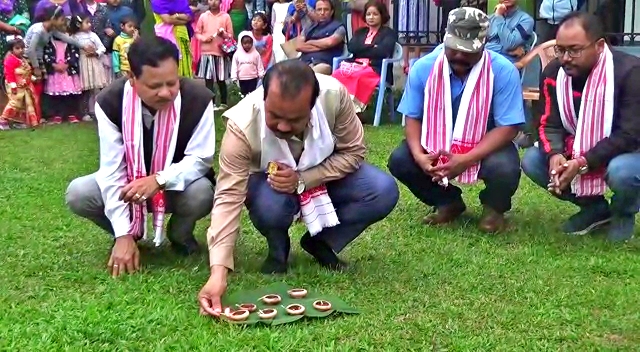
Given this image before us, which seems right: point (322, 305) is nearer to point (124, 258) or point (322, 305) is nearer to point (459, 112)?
point (124, 258)

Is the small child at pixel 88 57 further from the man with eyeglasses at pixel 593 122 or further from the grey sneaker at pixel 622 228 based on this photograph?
the grey sneaker at pixel 622 228

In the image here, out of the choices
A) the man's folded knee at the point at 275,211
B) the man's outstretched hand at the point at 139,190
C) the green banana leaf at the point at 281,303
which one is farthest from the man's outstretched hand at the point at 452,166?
the man's outstretched hand at the point at 139,190

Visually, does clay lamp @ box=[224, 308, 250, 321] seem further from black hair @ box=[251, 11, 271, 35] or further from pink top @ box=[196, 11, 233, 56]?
black hair @ box=[251, 11, 271, 35]

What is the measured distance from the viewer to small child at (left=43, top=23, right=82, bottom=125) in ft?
33.7

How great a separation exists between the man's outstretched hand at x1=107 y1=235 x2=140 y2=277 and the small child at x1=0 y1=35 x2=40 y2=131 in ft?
20.9

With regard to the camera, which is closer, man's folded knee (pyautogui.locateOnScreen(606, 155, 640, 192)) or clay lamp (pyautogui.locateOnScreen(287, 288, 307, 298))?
clay lamp (pyautogui.locateOnScreen(287, 288, 307, 298))

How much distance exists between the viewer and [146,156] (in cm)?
414

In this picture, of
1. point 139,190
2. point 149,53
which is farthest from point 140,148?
point 149,53

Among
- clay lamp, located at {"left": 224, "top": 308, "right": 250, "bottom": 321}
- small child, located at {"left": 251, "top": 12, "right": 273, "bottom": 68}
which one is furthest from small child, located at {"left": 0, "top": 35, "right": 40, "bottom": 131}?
clay lamp, located at {"left": 224, "top": 308, "right": 250, "bottom": 321}

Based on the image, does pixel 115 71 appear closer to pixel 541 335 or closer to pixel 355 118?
pixel 355 118

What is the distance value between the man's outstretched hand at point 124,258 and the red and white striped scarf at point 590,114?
2268 mm

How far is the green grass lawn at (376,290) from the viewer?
322 cm

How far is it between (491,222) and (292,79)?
1947mm

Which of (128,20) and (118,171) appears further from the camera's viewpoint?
(128,20)
